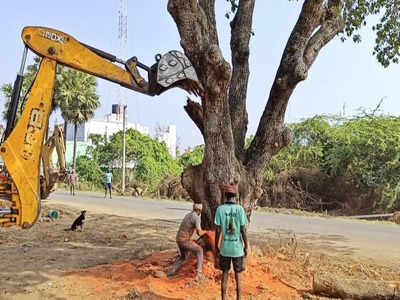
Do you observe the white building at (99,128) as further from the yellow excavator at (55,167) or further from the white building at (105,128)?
the yellow excavator at (55,167)

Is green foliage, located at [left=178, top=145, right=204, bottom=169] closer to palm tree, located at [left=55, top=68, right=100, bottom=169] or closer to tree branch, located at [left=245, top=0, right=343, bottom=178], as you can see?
palm tree, located at [left=55, top=68, right=100, bottom=169]

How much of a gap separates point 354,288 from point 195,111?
3837 millimetres

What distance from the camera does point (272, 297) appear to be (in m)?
6.63

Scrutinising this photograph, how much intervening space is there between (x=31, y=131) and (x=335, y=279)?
197 inches

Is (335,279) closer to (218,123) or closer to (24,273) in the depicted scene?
(218,123)

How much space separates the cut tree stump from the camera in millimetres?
6559

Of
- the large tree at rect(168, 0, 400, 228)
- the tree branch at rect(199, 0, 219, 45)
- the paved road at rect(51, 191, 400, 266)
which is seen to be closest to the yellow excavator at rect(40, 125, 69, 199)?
the paved road at rect(51, 191, 400, 266)

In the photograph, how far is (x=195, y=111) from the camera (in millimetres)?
8039

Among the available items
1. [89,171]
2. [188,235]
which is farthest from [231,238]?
[89,171]

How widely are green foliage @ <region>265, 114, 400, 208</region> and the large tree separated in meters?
14.7

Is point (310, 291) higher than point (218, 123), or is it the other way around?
point (218, 123)

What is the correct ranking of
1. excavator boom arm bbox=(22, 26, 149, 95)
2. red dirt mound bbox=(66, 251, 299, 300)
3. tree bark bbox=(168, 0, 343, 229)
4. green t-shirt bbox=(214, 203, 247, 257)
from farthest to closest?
tree bark bbox=(168, 0, 343, 229) < excavator boom arm bbox=(22, 26, 149, 95) < red dirt mound bbox=(66, 251, 299, 300) < green t-shirt bbox=(214, 203, 247, 257)

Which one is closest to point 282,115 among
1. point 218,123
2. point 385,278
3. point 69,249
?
→ point 218,123

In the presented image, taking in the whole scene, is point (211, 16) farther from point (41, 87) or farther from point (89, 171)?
point (89, 171)
